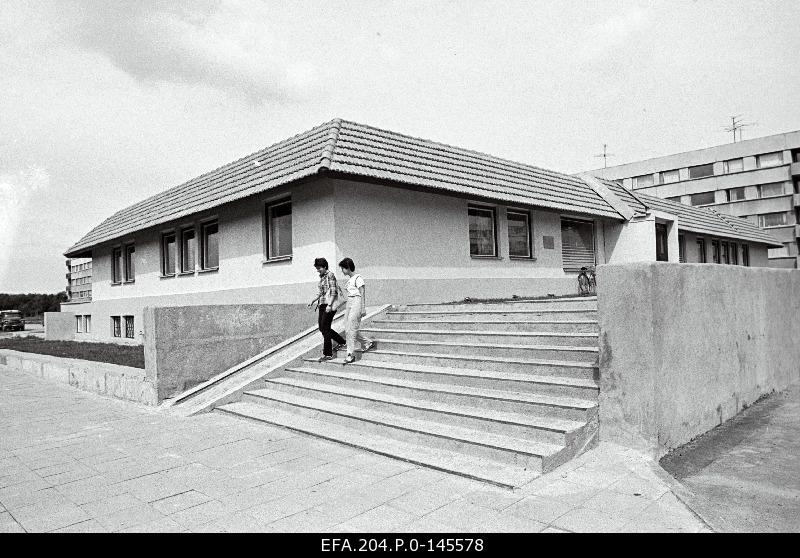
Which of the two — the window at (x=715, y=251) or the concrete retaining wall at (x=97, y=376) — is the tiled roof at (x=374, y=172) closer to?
the concrete retaining wall at (x=97, y=376)

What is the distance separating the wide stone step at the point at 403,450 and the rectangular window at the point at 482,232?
841 centimetres

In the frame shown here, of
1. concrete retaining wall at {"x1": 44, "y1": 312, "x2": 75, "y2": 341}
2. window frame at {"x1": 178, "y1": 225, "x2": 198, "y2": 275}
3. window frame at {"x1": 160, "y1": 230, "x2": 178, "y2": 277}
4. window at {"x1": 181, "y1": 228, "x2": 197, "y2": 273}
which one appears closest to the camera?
window frame at {"x1": 178, "y1": 225, "x2": 198, "y2": 275}

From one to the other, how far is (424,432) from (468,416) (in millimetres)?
514

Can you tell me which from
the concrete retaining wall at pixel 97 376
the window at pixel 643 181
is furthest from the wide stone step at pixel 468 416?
the window at pixel 643 181

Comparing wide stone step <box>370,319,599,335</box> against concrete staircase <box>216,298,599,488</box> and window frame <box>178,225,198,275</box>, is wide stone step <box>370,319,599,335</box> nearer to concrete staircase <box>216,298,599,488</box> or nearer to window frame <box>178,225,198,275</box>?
concrete staircase <box>216,298,599,488</box>

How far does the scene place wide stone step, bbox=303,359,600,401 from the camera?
6.25 meters

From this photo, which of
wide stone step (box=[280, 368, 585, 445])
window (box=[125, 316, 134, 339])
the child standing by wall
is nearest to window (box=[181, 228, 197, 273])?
window (box=[125, 316, 134, 339])

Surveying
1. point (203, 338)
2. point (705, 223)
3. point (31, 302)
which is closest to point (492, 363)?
point (203, 338)

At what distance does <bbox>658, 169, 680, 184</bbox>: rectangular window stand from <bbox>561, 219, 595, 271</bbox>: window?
50820 mm

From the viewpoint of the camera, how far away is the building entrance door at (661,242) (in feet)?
66.2

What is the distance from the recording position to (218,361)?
31.4 ft

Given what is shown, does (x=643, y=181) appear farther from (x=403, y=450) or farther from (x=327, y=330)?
(x=403, y=450)
